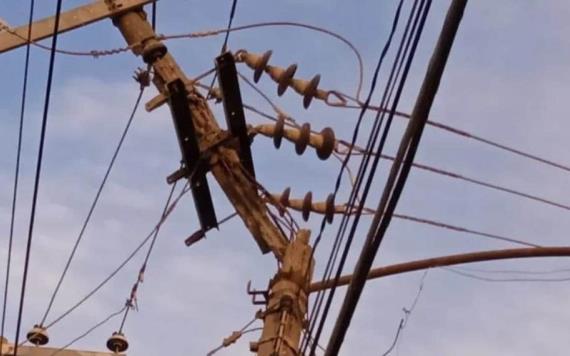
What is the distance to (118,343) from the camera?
9523 millimetres

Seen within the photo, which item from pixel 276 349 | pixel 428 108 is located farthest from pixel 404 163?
pixel 276 349

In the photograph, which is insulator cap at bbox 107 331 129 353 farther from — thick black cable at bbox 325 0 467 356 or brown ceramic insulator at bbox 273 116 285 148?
thick black cable at bbox 325 0 467 356

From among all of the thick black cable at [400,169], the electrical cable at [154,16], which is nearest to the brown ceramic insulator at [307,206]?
the electrical cable at [154,16]

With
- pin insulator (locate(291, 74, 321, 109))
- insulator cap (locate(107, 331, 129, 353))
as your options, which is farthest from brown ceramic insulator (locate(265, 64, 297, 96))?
insulator cap (locate(107, 331, 129, 353))

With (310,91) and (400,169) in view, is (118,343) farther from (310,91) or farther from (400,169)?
(400,169)

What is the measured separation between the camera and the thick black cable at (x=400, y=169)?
407cm

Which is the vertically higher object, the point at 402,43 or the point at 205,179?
the point at 205,179

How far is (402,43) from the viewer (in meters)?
5.27

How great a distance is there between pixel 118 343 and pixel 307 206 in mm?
2306

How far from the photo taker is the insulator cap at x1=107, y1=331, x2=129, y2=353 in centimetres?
950

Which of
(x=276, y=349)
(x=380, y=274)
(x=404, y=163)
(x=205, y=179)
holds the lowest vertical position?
→ (x=404, y=163)

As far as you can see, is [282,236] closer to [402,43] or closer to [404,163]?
[402,43]

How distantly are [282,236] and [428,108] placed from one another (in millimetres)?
3650

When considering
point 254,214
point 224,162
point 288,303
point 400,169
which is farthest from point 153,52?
point 400,169
